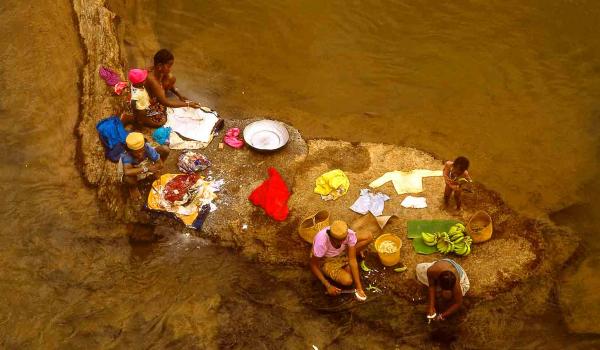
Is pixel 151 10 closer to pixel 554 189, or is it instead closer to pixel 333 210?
pixel 333 210

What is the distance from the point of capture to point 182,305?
14.4 ft

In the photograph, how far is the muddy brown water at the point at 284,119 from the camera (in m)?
4.26

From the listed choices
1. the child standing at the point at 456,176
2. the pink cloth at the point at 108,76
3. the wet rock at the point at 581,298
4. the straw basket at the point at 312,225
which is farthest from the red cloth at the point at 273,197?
the wet rock at the point at 581,298

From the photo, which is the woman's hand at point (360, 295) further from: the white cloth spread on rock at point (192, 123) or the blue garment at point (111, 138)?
the blue garment at point (111, 138)

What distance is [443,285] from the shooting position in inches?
155

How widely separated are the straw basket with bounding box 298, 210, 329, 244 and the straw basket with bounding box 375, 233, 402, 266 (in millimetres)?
589

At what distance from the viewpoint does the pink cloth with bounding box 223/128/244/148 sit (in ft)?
18.8

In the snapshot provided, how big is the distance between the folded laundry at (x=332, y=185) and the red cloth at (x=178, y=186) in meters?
1.46

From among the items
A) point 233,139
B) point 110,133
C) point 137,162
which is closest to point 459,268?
point 233,139

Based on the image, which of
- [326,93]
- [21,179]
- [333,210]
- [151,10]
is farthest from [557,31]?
[21,179]

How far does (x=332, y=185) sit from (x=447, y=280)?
69.8 inches

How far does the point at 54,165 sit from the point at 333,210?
317 centimetres

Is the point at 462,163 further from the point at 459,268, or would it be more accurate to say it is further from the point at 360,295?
the point at 360,295

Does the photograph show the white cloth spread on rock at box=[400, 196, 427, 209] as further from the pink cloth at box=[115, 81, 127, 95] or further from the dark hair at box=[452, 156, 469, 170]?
the pink cloth at box=[115, 81, 127, 95]
